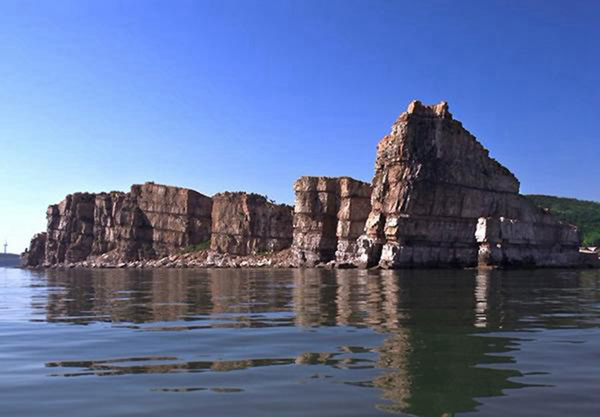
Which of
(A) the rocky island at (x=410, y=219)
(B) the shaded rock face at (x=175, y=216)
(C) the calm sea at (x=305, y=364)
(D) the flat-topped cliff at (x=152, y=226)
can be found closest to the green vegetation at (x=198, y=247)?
(D) the flat-topped cliff at (x=152, y=226)

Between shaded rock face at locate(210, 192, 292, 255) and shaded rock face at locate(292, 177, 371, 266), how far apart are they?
18.6 m

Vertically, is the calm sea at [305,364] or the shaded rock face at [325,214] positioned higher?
the shaded rock face at [325,214]

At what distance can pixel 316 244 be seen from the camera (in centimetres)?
10481

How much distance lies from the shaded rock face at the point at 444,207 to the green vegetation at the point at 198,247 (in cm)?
5932

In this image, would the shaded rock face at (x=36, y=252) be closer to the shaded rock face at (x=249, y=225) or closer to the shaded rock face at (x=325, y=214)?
the shaded rock face at (x=249, y=225)

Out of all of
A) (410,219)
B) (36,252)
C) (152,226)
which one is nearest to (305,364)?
(410,219)

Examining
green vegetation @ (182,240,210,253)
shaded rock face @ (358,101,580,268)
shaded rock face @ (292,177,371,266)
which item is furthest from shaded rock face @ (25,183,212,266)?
shaded rock face @ (358,101,580,268)

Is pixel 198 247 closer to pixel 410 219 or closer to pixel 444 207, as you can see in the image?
pixel 410 219

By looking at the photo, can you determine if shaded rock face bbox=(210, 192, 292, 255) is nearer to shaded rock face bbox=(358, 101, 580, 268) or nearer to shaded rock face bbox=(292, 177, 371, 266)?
shaded rock face bbox=(292, 177, 371, 266)

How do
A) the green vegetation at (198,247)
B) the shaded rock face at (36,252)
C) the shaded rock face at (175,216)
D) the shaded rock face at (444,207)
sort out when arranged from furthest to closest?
the shaded rock face at (36,252)
the shaded rock face at (175,216)
the green vegetation at (198,247)
the shaded rock face at (444,207)

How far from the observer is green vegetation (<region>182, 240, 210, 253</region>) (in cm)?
13662

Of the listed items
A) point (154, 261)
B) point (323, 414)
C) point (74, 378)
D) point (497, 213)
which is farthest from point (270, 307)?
point (154, 261)

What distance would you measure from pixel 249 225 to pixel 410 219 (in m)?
54.8

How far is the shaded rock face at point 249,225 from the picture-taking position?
127 metres
